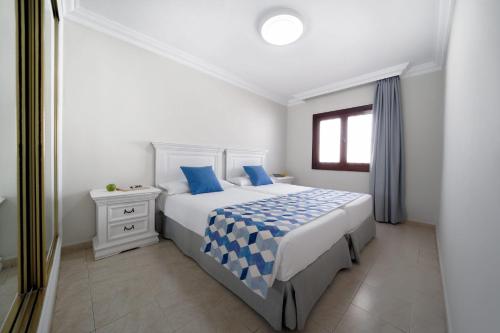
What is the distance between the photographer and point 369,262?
6.00ft

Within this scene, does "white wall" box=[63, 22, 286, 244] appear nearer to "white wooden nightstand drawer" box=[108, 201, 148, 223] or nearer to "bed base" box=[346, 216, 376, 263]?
"white wooden nightstand drawer" box=[108, 201, 148, 223]

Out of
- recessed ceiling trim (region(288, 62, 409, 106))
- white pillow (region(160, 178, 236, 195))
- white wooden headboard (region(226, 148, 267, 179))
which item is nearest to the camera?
white pillow (region(160, 178, 236, 195))

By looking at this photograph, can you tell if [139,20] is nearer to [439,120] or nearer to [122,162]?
[122,162]

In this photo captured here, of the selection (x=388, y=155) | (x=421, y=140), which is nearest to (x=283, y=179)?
(x=388, y=155)

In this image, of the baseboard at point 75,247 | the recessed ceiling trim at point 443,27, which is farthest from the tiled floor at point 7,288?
the recessed ceiling trim at point 443,27

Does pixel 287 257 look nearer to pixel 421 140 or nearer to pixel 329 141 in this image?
pixel 421 140

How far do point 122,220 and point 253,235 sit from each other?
1562mm

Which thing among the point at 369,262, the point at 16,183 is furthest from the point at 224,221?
the point at 369,262

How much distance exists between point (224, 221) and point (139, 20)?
246 cm

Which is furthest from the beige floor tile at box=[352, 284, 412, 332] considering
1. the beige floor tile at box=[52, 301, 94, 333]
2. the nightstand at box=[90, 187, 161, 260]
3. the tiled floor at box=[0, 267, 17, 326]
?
the nightstand at box=[90, 187, 161, 260]

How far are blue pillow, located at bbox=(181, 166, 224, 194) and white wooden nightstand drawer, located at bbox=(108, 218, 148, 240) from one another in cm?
65

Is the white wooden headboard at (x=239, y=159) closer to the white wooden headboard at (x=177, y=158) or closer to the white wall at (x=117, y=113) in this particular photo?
the white wooden headboard at (x=177, y=158)

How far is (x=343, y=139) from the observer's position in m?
3.78

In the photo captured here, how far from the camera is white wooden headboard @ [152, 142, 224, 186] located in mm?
2543
